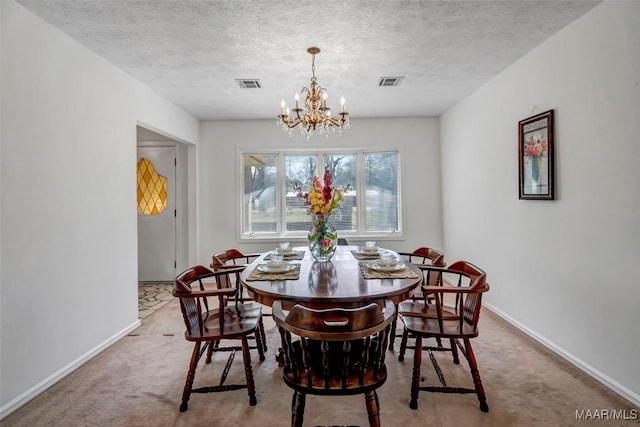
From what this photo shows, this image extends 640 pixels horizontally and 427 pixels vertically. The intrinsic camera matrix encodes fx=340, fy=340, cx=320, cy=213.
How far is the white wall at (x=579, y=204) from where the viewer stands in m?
2.07

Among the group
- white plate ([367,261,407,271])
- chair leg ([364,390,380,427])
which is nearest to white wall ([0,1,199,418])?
chair leg ([364,390,380,427])

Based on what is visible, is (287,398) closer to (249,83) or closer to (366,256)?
(366,256)

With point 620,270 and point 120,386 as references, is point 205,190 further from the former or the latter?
point 620,270

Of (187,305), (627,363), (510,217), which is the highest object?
(510,217)

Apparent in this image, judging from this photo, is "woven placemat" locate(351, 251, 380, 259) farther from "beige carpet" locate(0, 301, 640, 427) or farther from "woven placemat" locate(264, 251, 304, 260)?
"beige carpet" locate(0, 301, 640, 427)

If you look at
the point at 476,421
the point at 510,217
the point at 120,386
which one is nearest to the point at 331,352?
the point at 476,421

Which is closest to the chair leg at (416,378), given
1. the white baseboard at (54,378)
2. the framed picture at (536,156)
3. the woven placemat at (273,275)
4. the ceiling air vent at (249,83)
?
the woven placemat at (273,275)

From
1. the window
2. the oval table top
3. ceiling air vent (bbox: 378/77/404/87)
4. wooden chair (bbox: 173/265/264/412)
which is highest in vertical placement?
ceiling air vent (bbox: 378/77/404/87)

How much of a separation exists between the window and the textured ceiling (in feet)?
4.94

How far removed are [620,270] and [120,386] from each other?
3347 mm

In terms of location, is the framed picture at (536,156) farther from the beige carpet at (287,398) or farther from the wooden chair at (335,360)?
the wooden chair at (335,360)

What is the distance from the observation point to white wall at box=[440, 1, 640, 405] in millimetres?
2074

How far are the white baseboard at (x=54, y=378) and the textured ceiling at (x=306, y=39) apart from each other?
2441mm

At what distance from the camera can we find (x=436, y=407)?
201 centimetres
